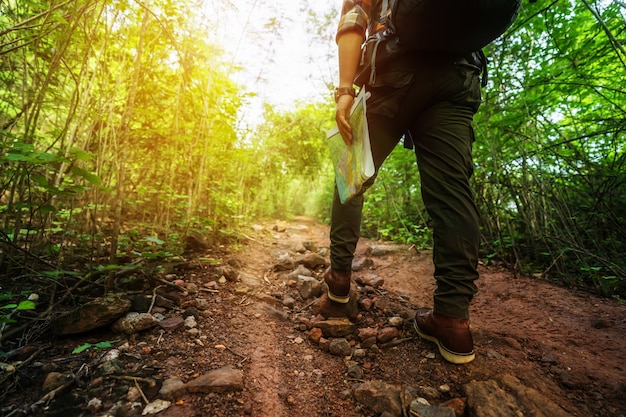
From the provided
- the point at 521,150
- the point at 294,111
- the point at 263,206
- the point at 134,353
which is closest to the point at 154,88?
the point at 134,353

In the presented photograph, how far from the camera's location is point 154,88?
2.29 m

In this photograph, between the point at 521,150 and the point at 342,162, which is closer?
the point at 342,162

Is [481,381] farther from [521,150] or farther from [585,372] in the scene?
[521,150]

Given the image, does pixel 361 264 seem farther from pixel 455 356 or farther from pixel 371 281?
pixel 455 356

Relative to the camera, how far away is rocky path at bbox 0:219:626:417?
86 centimetres

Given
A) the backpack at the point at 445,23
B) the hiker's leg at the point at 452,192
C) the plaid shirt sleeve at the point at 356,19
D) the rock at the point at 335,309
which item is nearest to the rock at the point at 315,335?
the rock at the point at 335,309

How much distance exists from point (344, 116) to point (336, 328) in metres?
1.11

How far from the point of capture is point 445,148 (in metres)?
1.23

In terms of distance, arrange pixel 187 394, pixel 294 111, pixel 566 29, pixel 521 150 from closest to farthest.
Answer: pixel 187 394, pixel 566 29, pixel 521 150, pixel 294 111

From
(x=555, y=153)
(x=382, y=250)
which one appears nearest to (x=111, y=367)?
(x=382, y=250)

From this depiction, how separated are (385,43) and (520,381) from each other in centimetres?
152

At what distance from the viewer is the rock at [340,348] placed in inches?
50.1

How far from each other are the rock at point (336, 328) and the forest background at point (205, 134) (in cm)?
100

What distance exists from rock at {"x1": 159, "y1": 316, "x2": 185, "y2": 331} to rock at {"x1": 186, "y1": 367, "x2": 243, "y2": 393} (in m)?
0.40
